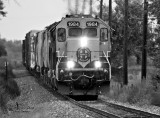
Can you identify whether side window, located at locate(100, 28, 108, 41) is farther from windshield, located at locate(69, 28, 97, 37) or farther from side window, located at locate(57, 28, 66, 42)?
side window, located at locate(57, 28, 66, 42)

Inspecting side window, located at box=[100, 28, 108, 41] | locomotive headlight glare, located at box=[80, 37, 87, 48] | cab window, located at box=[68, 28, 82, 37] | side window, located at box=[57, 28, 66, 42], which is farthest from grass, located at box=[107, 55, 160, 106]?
side window, located at box=[57, 28, 66, 42]

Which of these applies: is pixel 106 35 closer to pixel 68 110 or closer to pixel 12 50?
pixel 68 110

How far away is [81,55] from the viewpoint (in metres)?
18.3

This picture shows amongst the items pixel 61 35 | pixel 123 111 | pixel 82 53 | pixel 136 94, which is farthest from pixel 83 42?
pixel 123 111

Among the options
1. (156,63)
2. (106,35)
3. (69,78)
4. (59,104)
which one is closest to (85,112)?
(59,104)

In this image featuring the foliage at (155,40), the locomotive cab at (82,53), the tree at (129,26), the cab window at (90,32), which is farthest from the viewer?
the tree at (129,26)

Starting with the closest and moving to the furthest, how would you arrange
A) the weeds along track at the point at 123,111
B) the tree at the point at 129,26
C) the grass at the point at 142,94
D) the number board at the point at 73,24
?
the weeds along track at the point at 123,111 < the grass at the point at 142,94 < the number board at the point at 73,24 < the tree at the point at 129,26

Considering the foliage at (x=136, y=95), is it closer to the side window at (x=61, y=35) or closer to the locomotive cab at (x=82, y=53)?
the locomotive cab at (x=82, y=53)

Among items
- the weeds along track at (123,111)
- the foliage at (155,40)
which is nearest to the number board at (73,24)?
the weeds along track at (123,111)

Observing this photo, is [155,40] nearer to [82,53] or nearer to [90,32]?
[90,32]

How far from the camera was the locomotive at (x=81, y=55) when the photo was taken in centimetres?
1803

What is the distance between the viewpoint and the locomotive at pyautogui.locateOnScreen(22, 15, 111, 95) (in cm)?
1803

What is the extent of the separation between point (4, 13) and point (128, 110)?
32.1m

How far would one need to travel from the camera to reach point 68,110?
1461 cm
